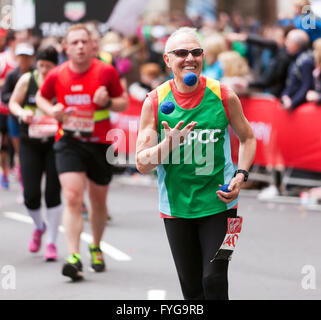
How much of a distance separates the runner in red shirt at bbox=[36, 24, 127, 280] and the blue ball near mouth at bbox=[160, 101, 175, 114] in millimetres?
2788

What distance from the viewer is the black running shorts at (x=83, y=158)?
24.3 ft

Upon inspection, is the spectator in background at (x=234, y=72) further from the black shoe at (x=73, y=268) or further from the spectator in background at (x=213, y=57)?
the black shoe at (x=73, y=268)

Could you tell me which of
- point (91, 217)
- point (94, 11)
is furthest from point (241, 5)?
point (91, 217)

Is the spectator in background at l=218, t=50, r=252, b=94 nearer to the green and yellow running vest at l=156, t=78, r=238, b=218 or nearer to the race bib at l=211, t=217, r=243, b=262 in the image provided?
the green and yellow running vest at l=156, t=78, r=238, b=218

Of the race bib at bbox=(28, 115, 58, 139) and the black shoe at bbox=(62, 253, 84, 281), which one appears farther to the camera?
the race bib at bbox=(28, 115, 58, 139)

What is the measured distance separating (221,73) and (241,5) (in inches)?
1386

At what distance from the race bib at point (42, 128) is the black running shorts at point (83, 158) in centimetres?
73

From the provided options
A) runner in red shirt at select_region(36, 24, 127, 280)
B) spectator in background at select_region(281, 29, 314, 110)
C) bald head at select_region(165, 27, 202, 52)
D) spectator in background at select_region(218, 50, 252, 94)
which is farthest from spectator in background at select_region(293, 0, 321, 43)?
bald head at select_region(165, 27, 202, 52)

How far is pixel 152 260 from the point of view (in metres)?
8.14

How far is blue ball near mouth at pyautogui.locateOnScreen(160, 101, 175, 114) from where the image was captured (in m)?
4.54

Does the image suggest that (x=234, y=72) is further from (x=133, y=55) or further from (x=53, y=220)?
(x=53, y=220)

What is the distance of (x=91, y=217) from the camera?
25.6 ft
